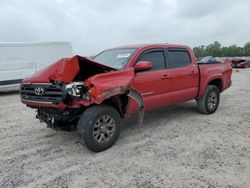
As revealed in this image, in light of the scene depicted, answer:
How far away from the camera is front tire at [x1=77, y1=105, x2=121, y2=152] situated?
419cm

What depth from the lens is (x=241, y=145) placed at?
4.63 meters

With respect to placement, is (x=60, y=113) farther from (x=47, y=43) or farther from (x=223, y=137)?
(x=47, y=43)

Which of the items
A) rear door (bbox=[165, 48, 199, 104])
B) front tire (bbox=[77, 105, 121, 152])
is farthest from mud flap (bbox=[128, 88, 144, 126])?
rear door (bbox=[165, 48, 199, 104])

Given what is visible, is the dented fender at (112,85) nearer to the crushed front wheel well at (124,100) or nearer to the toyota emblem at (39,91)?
the crushed front wheel well at (124,100)

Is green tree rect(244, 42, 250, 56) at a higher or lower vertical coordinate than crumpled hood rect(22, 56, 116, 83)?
higher

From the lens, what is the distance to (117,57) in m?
5.38

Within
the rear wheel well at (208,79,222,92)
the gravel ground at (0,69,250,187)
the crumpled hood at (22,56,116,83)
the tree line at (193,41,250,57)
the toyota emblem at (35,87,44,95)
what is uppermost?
the tree line at (193,41,250,57)

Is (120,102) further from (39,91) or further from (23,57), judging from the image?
(23,57)

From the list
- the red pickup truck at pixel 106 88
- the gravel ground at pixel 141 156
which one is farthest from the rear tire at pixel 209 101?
the red pickup truck at pixel 106 88

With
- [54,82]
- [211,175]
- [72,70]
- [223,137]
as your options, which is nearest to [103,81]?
[72,70]

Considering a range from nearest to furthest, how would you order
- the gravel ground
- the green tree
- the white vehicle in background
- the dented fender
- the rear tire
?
the gravel ground, the dented fender, the rear tire, the white vehicle in background, the green tree

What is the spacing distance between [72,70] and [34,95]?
0.94 metres

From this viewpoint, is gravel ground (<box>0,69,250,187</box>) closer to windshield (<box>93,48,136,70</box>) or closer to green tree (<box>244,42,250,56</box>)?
windshield (<box>93,48,136,70</box>)

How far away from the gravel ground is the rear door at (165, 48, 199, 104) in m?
0.69
